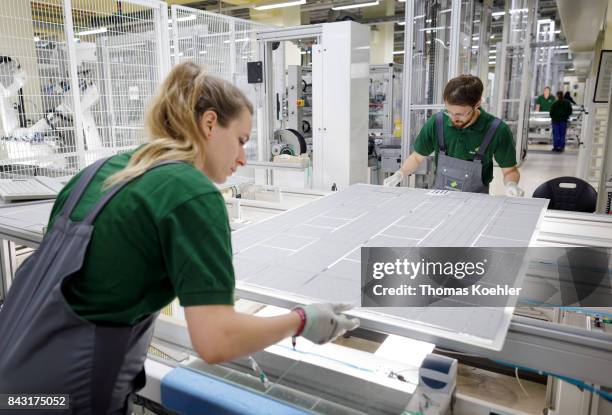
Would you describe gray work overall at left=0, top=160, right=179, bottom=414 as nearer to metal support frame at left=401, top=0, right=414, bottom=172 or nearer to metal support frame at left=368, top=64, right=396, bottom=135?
metal support frame at left=401, top=0, right=414, bottom=172

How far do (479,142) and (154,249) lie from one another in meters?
2.66

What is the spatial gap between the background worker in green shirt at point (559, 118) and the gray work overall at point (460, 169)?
39.6 feet

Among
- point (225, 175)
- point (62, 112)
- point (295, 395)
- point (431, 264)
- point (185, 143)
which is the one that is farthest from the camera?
point (62, 112)

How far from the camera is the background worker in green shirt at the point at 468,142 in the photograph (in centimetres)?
287

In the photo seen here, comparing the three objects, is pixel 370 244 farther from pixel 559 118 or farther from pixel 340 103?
pixel 559 118

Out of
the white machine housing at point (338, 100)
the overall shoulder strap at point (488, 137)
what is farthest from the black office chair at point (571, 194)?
the white machine housing at point (338, 100)

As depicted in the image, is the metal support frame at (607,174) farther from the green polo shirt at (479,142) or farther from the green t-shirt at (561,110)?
the green t-shirt at (561,110)

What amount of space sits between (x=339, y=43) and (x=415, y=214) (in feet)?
9.28

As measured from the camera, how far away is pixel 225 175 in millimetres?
1168

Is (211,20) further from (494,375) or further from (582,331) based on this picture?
(582,331)

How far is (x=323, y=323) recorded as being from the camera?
1096 mm

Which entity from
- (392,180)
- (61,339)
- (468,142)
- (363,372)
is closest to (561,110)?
(468,142)

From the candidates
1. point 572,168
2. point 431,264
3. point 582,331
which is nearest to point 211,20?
point 431,264

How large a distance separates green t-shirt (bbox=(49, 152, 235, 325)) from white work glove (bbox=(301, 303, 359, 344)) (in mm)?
250
